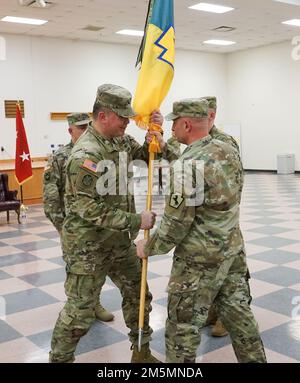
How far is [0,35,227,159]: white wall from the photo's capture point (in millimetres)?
11898

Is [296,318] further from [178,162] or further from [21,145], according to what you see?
[21,145]

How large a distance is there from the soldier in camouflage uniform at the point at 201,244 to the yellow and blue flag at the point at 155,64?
0.40m

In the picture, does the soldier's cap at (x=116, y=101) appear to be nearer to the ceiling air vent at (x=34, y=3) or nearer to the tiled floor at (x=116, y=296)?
the tiled floor at (x=116, y=296)

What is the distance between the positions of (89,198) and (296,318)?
206 cm

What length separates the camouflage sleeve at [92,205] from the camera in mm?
2385

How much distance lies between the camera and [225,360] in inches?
116

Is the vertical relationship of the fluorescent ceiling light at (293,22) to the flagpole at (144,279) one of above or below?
above

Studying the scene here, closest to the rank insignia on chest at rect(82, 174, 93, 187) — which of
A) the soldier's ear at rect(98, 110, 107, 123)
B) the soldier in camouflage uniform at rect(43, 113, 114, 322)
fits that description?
the soldier's ear at rect(98, 110, 107, 123)

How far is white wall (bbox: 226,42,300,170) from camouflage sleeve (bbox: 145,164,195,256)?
13.7 metres

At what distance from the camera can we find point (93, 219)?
7.81 ft

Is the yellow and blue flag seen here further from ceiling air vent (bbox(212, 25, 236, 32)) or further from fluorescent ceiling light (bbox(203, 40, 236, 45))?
fluorescent ceiling light (bbox(203, 40, 236, 45))

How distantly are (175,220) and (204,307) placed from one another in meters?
0.45

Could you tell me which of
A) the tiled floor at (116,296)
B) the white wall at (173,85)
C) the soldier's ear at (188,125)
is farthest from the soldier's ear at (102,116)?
the white wall at (173,85)
